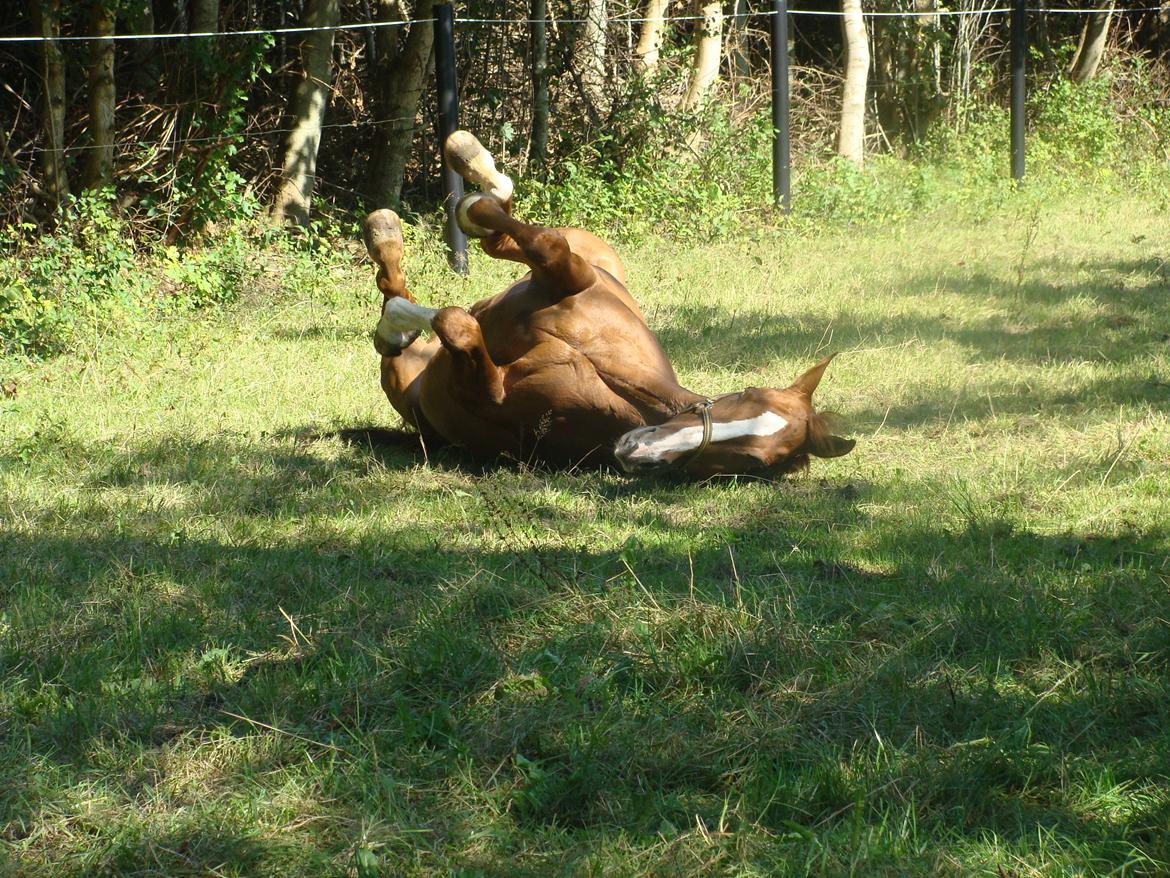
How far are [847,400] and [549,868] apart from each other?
439 cm

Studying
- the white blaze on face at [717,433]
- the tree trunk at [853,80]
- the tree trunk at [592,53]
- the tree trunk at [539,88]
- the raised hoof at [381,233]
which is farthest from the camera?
the tree trunk at [853,80]

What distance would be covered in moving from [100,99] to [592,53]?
17.8 ft

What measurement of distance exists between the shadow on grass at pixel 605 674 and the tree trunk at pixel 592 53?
9045 mm

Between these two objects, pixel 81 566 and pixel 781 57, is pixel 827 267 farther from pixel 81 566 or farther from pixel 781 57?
pixel 81 566

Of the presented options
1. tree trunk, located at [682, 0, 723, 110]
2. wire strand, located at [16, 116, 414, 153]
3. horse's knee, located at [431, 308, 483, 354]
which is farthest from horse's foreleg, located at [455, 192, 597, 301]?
tree trunk, located at [682, 0, 723, 110]

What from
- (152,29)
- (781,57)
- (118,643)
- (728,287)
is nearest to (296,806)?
(118,643)

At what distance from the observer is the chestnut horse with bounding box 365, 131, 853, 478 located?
4.95m

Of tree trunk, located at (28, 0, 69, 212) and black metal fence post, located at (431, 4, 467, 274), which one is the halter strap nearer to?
black metal fence post, located at (431, 4, 467, 274)

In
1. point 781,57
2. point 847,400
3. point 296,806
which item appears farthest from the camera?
point 781,57

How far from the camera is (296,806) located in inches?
108

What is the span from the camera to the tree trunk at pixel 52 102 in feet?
29.9

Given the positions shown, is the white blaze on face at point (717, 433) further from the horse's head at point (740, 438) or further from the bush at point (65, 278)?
the bush at point (65, 278)

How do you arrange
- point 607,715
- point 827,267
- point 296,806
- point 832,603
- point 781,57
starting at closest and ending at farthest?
1. point 296,806
2. point 607,715
3. point 832,603
4. point 827,267
5. point 781,57

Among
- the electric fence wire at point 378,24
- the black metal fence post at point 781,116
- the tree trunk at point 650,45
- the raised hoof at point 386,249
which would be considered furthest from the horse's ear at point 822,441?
the tree trunk at point 650,45
